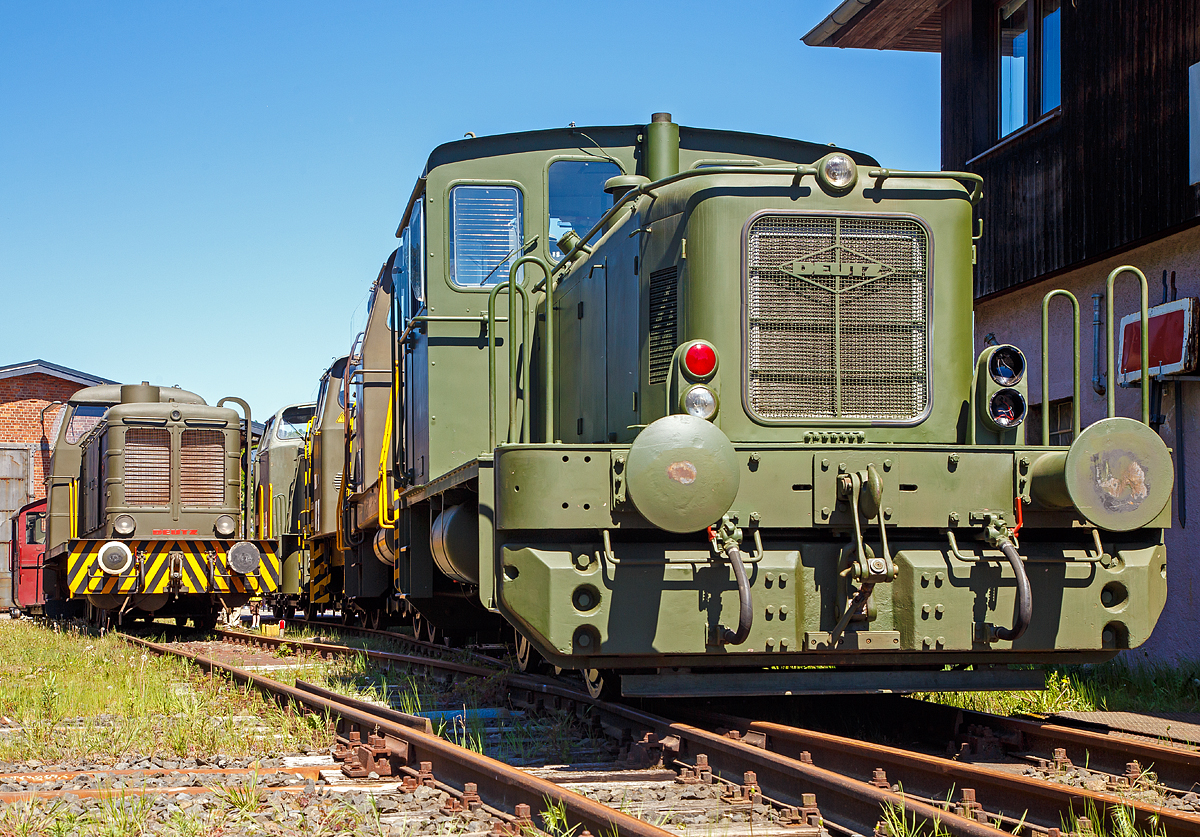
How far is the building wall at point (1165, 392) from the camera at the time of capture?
27.9 feet

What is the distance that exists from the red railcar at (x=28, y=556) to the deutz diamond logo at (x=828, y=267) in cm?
1670

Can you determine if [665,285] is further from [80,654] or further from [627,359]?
[80,654]

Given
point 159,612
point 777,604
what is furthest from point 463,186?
point 159,612

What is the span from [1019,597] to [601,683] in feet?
6.45

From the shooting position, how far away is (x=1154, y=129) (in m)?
8.75

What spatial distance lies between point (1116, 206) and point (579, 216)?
436cm

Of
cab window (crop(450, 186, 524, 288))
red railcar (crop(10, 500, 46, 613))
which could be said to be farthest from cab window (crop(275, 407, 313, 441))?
cab window (crop(450, 186, 524, 288))

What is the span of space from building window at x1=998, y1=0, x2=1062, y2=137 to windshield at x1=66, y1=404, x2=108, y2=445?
38.8 feet

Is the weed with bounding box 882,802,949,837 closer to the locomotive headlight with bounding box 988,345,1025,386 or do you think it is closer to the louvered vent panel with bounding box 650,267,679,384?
the louvered vent panel with bounding box 650,267,679,384

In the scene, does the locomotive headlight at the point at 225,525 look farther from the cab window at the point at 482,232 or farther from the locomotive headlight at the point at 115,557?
the cab window at the point at 482,232

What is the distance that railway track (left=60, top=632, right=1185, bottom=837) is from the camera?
11.9ft

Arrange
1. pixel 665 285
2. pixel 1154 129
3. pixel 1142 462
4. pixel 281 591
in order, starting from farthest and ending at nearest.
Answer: pixel 281 591
pixel 1154 129
pixel 665 285
pixel 1142 462

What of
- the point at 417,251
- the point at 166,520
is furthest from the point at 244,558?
the point at 417,251

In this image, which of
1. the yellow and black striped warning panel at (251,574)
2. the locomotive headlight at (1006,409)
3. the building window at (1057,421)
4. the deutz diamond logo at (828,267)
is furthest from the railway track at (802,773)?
the yellow and black striped warning panel at (251,574)
